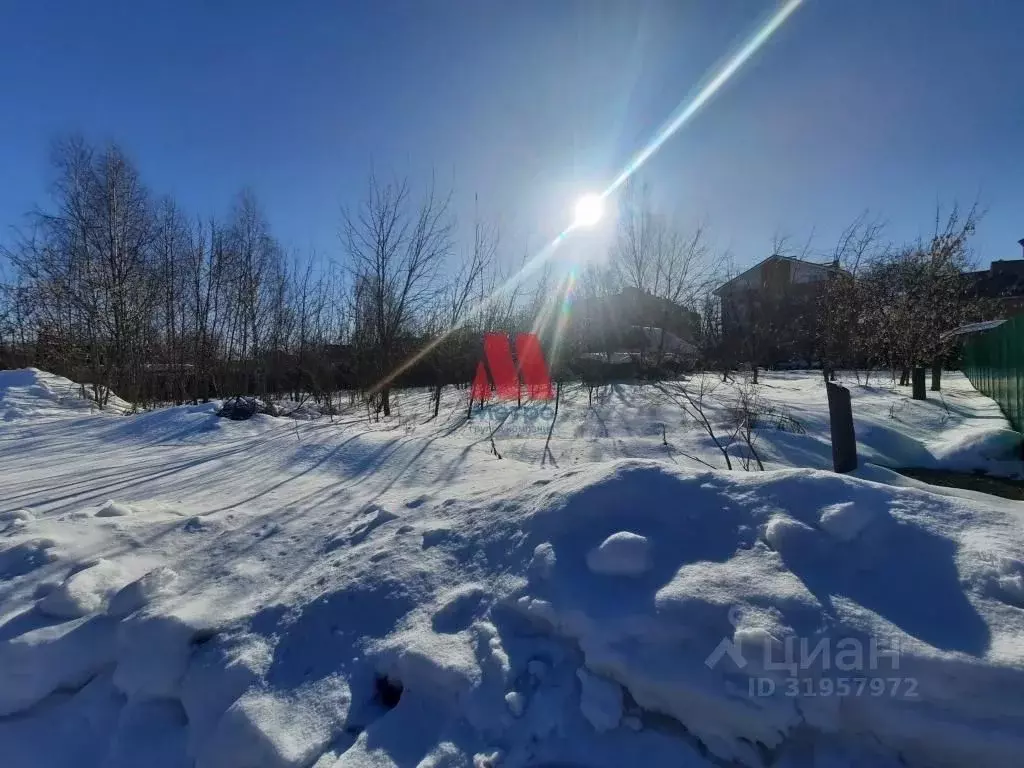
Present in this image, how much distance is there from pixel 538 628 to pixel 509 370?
11218 millimetres

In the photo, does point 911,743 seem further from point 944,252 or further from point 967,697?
point 944,252

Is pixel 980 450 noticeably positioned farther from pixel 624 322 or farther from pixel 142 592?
pixel 624 322

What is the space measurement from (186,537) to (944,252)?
16915mm

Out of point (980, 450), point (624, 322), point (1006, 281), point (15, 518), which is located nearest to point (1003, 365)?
point (980, 450)

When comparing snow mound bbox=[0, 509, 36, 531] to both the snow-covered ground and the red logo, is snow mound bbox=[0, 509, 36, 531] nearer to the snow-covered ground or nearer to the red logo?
the snow-covered ground

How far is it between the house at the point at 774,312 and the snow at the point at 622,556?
50.0 ft

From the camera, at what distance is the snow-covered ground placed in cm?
147

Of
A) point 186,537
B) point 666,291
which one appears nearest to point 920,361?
point 666,291

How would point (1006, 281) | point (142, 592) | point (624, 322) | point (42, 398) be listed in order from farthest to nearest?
1. point (1006, 281)
2. point (624, 322)
3. point (42, 398)
4. point (142, 592)

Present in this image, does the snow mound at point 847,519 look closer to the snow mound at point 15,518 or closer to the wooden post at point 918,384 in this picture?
the snow mound at point 15,518

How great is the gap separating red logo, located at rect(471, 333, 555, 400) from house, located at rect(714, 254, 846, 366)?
7.30 m

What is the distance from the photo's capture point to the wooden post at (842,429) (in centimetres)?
446

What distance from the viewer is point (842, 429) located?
4.47 meters

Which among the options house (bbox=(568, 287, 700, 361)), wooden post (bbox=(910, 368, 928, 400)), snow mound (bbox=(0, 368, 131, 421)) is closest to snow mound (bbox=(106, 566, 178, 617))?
snow mound (bbox=(0, 368, 131, 421))
